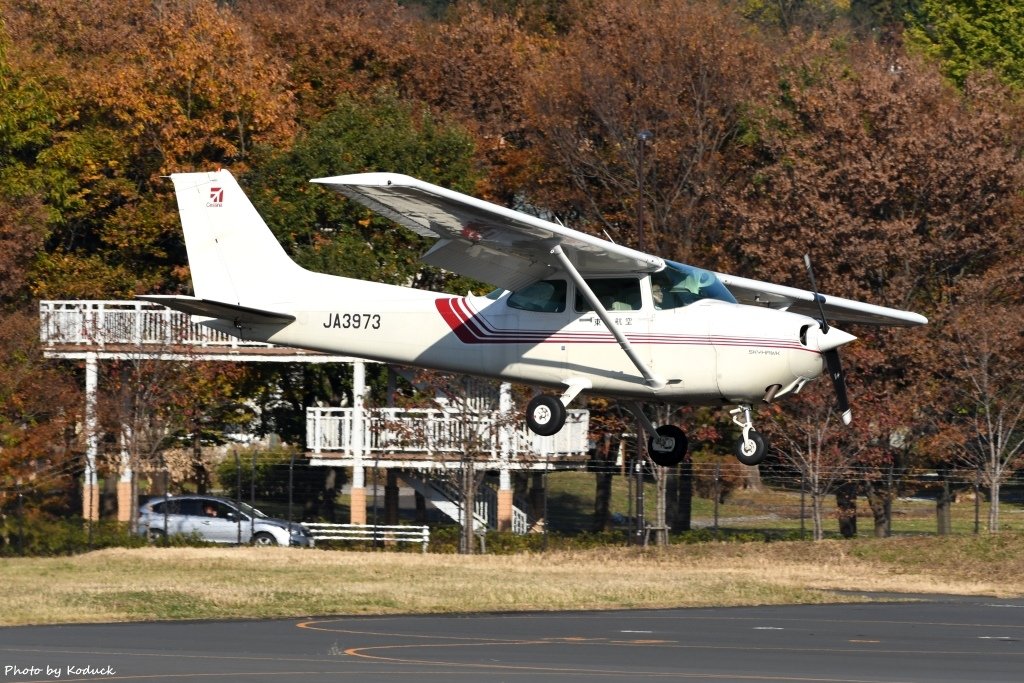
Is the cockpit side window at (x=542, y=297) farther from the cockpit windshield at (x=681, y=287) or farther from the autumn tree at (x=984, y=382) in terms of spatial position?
the autumn tree at (x=984, y=382)

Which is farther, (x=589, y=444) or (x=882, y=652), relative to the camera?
(x=589, y=444)

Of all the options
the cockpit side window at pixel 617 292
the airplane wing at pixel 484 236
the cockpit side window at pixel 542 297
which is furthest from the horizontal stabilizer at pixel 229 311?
the cockpit side window at pixel 617 292

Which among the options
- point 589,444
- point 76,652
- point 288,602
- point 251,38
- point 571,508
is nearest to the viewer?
point 76,652

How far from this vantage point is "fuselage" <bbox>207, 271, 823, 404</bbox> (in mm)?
19938

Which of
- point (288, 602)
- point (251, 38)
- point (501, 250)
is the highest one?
point (251, 38)

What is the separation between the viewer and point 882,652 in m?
22.6

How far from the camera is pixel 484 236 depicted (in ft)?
66.9

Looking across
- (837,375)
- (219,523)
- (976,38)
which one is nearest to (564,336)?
(837,375)

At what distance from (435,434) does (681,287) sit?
18984 millimetres

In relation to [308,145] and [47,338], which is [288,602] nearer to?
[47,338]

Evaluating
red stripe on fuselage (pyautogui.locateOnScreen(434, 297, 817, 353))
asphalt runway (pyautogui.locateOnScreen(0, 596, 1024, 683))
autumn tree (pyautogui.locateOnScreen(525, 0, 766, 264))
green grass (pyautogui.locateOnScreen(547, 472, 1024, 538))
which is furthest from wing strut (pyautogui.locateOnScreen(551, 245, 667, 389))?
green grass (pyautogui.locateOnScreen(547, 472, 1024, 538))

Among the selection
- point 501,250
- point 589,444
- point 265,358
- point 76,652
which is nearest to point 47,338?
point 265,358

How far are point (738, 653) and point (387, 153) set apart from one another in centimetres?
2380

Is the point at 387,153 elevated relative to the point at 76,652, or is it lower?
elevated
